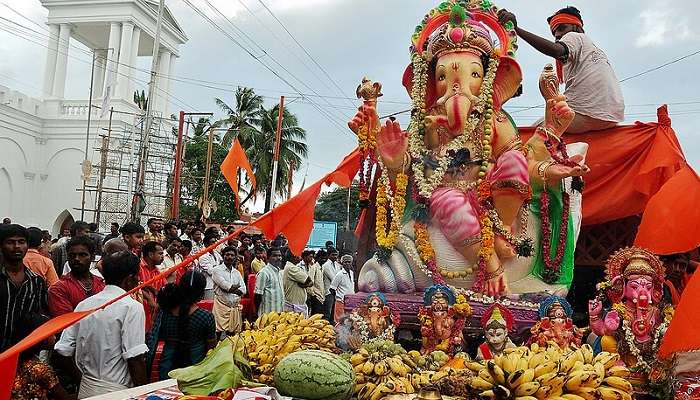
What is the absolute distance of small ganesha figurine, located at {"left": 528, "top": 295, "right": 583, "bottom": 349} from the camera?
3.64 meters

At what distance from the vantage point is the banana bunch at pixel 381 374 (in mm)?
2631

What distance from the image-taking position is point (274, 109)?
99.0ft

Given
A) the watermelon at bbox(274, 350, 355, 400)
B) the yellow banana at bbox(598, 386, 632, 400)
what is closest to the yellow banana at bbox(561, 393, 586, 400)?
the yellow banana at bbox(598, 386, 632, 400)

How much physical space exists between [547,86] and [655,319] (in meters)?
1.78

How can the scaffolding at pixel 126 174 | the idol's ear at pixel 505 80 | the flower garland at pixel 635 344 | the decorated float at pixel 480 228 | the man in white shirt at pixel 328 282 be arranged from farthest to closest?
the scaffolding at pixel 126 174 < the man in white shirt at pixel 328 282 < the idol's ear at pixel 505 80 < the decorated float at pixel 480 228 < the flower garland at pixel 635 344

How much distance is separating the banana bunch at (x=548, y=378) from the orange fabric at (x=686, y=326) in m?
0.40

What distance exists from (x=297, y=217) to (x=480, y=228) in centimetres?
131

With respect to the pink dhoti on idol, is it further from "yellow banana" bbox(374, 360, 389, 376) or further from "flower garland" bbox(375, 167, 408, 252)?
"yellow banana" bbox(374, 360, 389, 376)

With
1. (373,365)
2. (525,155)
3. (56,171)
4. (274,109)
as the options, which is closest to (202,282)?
(373,365)

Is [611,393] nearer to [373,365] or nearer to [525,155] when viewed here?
[373,365]

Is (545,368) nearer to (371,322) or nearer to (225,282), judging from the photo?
(371,322)

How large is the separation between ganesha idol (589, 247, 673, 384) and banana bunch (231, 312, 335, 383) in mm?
1464

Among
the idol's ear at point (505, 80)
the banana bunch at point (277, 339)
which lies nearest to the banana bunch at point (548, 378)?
the banana bunch at point (277, 339)

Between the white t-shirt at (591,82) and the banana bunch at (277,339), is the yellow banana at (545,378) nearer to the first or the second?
the banana bunch at (277,339)
